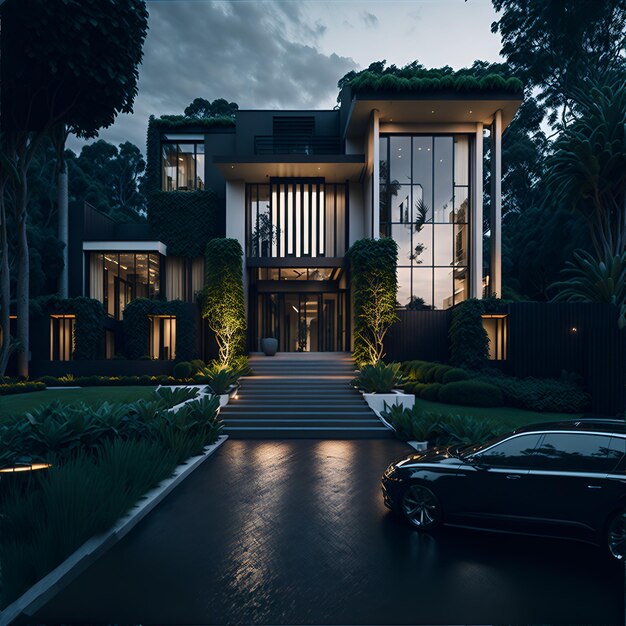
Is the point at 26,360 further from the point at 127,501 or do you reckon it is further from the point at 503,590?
the point at 503,590

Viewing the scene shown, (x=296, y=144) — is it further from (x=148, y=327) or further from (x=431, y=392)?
(x=431, y=392)

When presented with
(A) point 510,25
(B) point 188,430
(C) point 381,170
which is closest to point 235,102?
(A) point 510,25

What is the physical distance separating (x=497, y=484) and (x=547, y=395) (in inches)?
444

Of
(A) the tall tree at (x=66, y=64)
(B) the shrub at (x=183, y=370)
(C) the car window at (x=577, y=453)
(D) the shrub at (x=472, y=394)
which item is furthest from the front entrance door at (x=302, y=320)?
(C) the car window at (x=577, y=453)

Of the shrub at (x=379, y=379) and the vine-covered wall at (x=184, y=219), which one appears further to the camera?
the vine-covered wall at (x=184, y=219)

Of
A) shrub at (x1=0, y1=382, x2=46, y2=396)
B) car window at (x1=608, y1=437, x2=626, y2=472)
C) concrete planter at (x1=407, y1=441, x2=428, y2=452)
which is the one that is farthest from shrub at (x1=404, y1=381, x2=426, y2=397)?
shrub at (x1=0, y1=382, x2=46, y2=396)

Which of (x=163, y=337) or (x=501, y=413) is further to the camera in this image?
(x=163, y=337)

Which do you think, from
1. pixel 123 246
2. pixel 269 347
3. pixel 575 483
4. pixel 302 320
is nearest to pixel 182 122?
pixel 123 246

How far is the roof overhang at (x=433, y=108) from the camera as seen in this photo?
21.2 m

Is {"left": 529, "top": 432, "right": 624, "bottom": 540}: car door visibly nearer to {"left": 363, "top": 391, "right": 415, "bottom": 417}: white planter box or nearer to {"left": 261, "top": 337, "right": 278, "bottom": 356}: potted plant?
{"left": 363, "top": 391, "right": 415, "bottom": 417}: white planter box

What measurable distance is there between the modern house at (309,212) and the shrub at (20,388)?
18.0ft

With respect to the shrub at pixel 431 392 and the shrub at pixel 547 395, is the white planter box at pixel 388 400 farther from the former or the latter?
the shrub at pixel 547 395

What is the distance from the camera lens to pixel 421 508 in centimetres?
582

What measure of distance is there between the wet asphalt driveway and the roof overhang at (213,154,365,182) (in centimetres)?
1966
